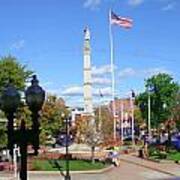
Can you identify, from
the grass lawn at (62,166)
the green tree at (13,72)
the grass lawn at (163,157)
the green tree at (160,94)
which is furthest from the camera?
the green tree at (160,94)

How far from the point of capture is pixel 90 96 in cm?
8706

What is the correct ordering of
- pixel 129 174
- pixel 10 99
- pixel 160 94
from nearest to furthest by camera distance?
pixel 10 99
pixel 129 174
pixel 160 94

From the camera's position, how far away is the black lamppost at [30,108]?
11.6 m

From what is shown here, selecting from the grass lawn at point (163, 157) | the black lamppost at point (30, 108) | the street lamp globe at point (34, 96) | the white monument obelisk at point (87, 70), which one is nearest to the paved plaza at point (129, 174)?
the grass lawn at point (163, 157)

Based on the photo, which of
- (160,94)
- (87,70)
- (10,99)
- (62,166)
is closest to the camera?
(10,99)

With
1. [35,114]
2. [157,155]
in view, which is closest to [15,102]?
[35,114]

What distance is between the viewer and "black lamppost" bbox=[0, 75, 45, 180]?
11.6 meters

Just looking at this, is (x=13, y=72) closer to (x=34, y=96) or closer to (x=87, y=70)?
(x=87, y=70)

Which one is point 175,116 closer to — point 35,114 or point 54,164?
point 54,164

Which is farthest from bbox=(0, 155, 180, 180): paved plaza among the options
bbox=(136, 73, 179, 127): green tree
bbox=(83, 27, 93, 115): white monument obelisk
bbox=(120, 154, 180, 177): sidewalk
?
bbox=(136, 73, 179, 127): green tree

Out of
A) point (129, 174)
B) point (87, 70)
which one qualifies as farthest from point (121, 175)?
point (87, 70)

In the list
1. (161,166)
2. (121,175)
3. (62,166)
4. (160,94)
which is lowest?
(121,175)

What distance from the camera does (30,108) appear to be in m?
11.7

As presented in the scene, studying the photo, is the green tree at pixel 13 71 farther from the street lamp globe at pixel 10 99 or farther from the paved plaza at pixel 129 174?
the street lamp globe at pixel 10 99
